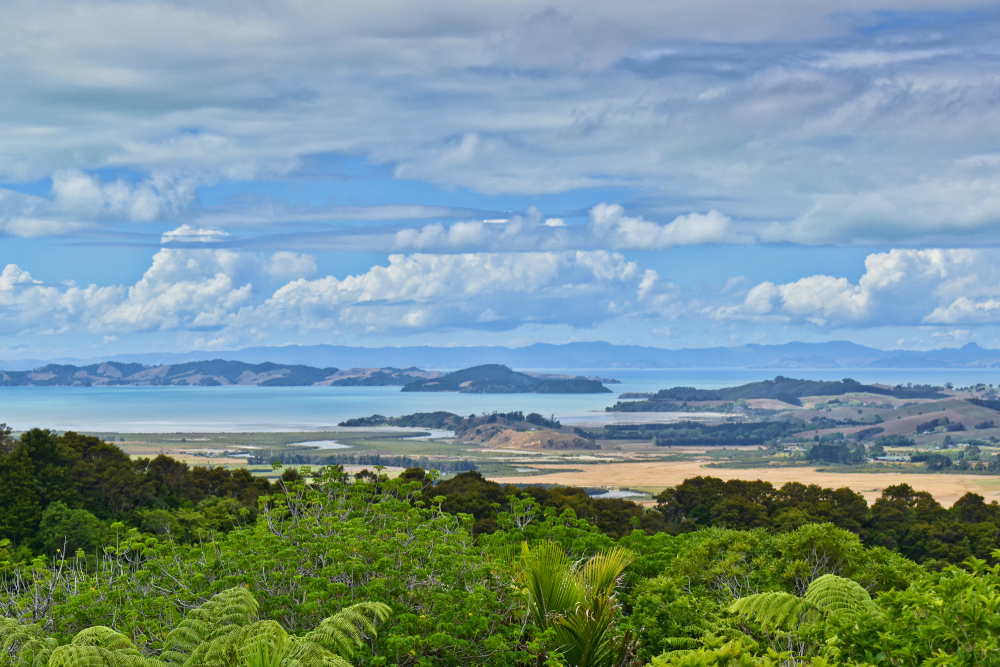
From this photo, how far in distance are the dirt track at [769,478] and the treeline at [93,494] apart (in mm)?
47613

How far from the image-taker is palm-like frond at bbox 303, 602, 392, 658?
33.6ft

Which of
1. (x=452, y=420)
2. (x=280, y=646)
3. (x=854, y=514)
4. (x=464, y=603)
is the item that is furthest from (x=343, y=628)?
(x=452, y=420)

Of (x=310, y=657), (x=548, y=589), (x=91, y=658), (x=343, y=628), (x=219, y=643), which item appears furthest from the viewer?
(x=548, y=589)

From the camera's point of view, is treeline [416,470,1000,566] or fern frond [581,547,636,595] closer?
fern frond [581,547,636,595]

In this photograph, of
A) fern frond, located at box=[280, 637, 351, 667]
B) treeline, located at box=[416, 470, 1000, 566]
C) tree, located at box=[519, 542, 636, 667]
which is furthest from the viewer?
treeline, located at box=[416, 470, 1000, 566]

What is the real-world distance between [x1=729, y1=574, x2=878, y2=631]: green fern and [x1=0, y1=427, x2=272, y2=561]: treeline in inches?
852

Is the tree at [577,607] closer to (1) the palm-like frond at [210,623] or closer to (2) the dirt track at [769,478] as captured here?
(1) the palm-like frond at [210,623]

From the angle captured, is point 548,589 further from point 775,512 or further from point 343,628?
point 775,512

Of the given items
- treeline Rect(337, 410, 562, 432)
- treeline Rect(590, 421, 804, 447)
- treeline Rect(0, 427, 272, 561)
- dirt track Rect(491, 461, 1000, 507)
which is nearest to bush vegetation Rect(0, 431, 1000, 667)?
treeline Rect(0, 427, 272, 561)

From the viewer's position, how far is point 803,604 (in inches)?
424

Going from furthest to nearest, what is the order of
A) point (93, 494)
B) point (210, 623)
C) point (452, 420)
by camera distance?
1. point (452, 420)
2. point (93, 494)
3. point (210, 623)

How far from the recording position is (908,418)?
7013 inches

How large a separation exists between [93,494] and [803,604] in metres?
37.8

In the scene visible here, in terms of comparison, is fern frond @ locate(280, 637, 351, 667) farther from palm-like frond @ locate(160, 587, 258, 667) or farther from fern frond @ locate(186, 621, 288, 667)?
palm-like frond @ locate(160, 587, 258, 667)
